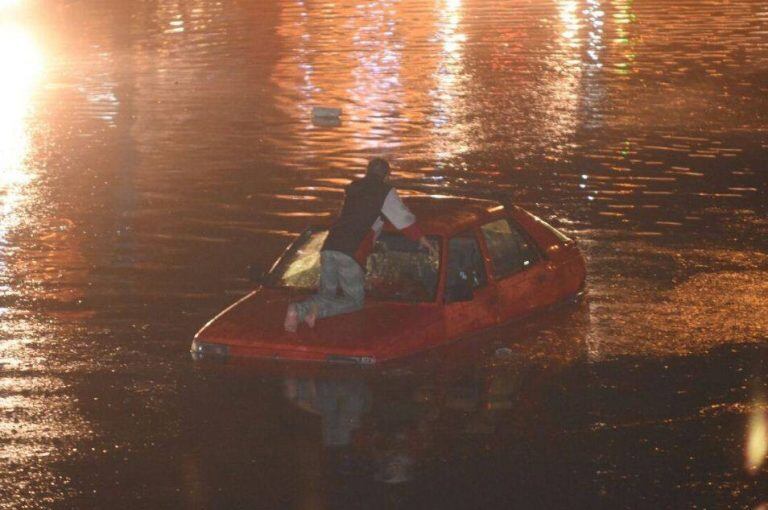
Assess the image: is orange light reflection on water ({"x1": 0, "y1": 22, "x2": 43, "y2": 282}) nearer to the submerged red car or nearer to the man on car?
the submerged red car

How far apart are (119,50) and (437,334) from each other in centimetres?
3198

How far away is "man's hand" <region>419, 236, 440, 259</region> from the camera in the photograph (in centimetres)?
1133

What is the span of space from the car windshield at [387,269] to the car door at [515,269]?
0.73 metres

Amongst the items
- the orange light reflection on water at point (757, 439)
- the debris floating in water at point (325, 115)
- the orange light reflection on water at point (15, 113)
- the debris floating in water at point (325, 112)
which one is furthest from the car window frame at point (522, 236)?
the debris floating in water at point (325, 112)

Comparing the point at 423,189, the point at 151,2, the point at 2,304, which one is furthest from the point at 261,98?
the point at 151,2

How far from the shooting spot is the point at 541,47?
132 ft

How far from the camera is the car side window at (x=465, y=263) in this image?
11.9 metres

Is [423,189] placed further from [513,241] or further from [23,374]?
[23,374]

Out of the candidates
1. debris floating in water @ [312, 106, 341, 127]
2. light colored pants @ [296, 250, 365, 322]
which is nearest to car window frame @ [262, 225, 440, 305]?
light colored pants @ [296, 250, 365, 322]

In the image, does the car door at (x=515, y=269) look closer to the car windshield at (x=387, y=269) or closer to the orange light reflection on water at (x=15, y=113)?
the car windshield at (x=387, y=269)

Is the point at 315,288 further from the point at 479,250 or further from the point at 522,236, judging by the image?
the point at 522,236

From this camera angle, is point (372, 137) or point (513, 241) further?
point (372, 137)

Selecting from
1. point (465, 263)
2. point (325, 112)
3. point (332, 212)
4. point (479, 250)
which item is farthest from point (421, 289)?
point (325, 112)

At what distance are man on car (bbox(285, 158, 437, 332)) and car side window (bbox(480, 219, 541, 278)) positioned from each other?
2.93 feet
